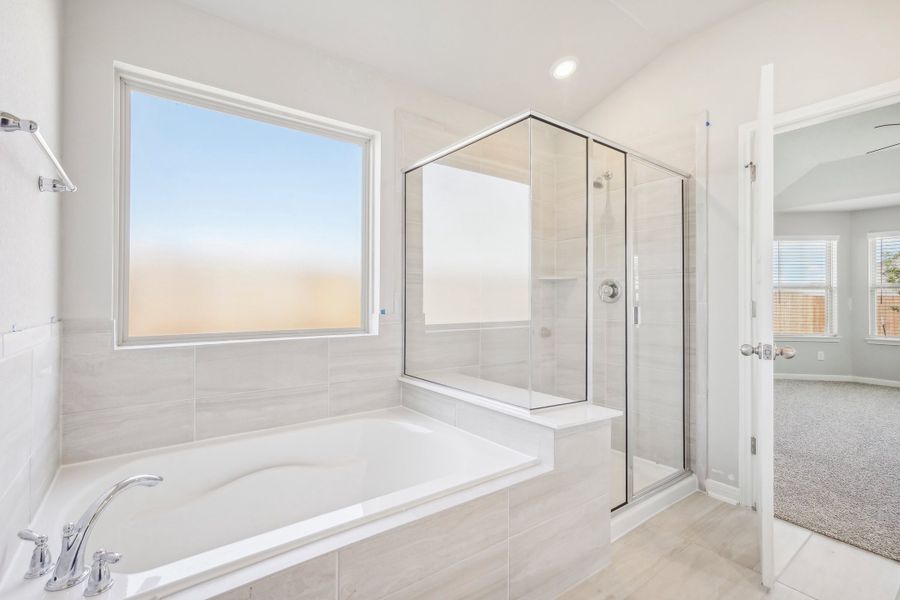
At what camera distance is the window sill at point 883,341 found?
4.87 m

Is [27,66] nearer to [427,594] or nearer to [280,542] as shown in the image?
[280,542]

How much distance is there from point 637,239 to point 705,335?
71 cm

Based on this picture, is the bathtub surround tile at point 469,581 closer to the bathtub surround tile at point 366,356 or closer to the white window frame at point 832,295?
the bathtub surround tile at point 366,356

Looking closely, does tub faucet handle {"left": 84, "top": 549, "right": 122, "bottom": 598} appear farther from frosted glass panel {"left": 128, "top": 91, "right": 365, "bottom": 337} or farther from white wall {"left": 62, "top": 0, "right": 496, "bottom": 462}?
frosted glass panel {"left": 128, "top": 91, "right": 365, "bottom": 337}

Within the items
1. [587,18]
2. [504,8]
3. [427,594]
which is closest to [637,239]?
[587,18]

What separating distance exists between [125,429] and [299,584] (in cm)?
116

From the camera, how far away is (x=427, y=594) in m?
1.23

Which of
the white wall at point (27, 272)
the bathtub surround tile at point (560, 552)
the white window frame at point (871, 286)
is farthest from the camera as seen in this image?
the white window frame at point (871, 286)

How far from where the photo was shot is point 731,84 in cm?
232

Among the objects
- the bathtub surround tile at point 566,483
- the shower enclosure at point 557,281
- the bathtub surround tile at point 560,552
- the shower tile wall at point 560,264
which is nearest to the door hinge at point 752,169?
the shower enclosure at point 557,281

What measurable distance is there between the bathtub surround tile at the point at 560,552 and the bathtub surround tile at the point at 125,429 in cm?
145

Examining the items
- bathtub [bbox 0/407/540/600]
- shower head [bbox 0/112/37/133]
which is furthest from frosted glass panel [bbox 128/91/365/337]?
shower head [bbox 0/112/37/133]

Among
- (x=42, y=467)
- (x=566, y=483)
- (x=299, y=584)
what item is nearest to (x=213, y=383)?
(x=42, y=467)

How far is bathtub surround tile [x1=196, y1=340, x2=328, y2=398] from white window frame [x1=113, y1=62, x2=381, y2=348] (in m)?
0.09
